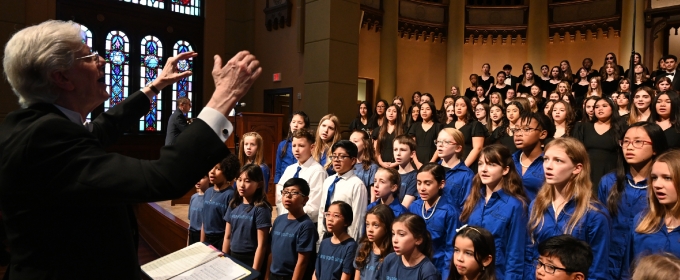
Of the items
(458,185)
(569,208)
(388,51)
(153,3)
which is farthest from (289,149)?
(388,51)

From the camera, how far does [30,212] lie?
38.9 inches

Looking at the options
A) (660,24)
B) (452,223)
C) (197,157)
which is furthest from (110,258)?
(660,24)

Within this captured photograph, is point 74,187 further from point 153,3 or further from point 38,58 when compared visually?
point 153,3

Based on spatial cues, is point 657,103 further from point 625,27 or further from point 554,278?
point 625,27

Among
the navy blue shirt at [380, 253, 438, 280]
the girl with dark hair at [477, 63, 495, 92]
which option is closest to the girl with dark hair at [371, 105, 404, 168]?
the navy blue shirt at [380, 253, 438, 280]

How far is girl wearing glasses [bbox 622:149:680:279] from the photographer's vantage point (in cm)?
206

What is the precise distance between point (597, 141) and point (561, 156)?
163cm

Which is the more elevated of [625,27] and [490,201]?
[625,27]

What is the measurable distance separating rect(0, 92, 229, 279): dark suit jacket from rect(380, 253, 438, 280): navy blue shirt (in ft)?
4.86

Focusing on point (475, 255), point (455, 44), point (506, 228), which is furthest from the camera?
point (455, 44)

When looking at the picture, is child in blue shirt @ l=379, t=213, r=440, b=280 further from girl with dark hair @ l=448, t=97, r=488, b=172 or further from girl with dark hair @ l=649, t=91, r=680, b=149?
girl with dark hair @ l=649, t=91, r=680, b=149

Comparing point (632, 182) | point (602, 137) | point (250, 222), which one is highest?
point (602, 137)

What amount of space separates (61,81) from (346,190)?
2211 millimetres

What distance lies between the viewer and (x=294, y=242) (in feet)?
9.59
